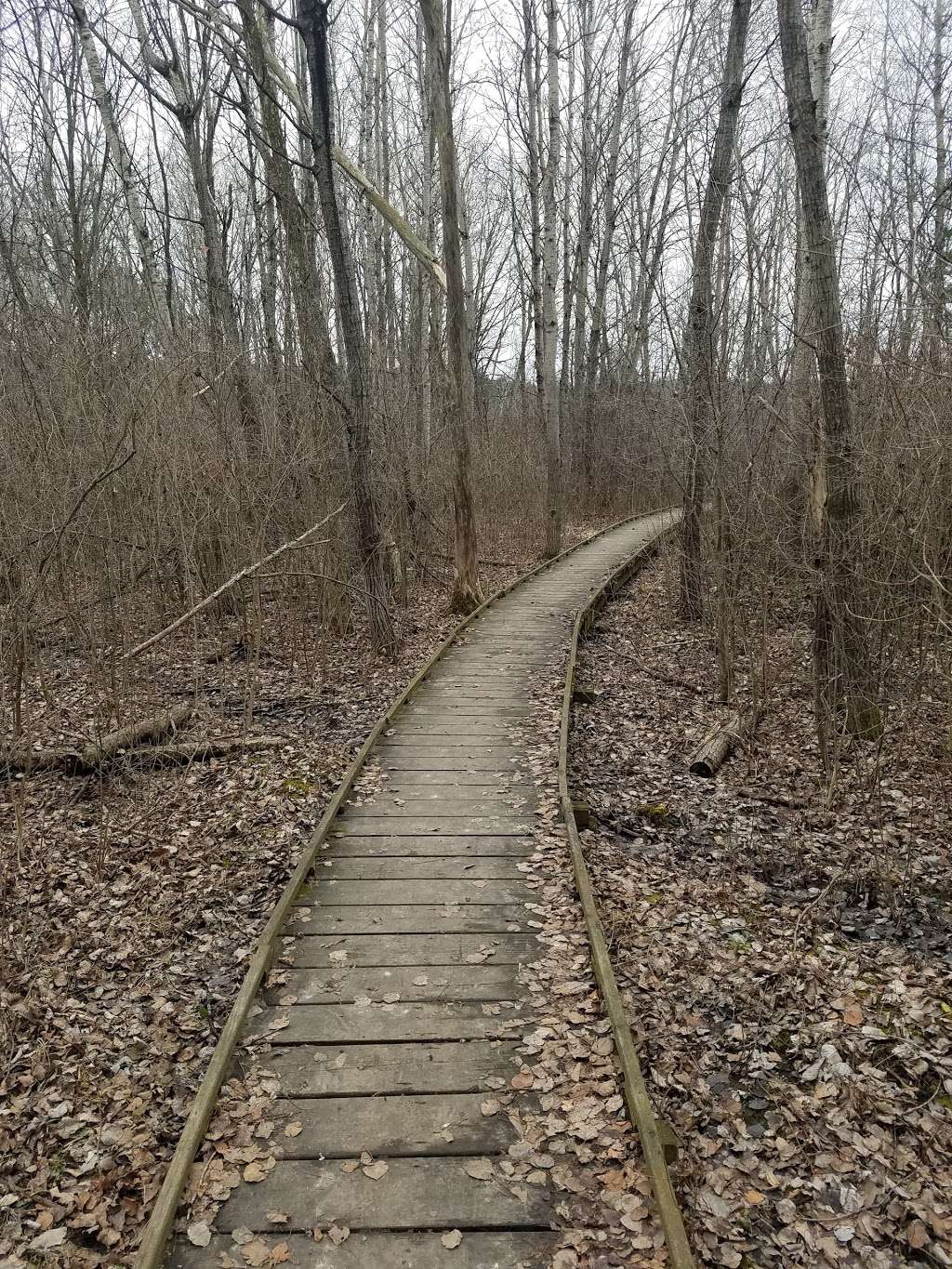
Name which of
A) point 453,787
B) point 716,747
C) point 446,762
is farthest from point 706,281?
point 453,787

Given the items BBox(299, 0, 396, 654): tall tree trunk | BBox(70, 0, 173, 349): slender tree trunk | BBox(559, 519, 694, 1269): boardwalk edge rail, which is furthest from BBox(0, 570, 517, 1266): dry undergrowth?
BBox(70, 0, 173, 349): slender tree trunk

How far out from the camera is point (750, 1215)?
311 cm

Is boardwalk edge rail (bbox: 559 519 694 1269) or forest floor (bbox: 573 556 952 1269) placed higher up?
boardwalk edge rail (bbox: 559 519 694 1269)

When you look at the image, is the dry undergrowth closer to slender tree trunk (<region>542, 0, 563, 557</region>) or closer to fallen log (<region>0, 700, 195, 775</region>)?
fallen log (<region>0, 700, 195, 775</region>)

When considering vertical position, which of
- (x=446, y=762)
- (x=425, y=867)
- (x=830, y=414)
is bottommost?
(x=425, y=867)

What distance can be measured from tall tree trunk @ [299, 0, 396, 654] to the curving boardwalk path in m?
3.30

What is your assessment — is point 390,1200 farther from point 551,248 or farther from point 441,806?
point 551,248

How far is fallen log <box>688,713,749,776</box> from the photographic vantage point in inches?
303

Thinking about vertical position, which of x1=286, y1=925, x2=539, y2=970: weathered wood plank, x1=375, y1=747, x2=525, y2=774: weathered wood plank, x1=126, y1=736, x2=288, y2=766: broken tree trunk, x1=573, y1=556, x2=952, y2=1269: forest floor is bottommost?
x1=573, y1=556, x2=952, y2=1269: forest floor

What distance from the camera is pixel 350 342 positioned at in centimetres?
1015

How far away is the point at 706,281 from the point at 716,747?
6.44 m

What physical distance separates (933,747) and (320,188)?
9.16 meters

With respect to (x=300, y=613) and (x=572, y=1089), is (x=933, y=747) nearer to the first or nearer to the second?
(x=572, y=1089)

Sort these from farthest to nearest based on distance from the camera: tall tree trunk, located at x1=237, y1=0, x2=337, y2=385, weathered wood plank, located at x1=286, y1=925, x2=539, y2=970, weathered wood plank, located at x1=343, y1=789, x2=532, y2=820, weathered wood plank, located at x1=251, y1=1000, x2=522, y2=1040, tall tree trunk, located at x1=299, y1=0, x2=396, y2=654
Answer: tall tree trunk, located at x1=237, y1=0, x2=337, y2=385
tall tree trunk, located at x1=299, y1=0, x2=396, y2=654
weathered wood plank, located at x1=343, y1=789, x2=532, y2=820
weathered wood plank, located at x1=286, y1=925, x2=539, y2=970
weathered wood plank, located at x1=251, y1=1000, x2=522, y2=1040
